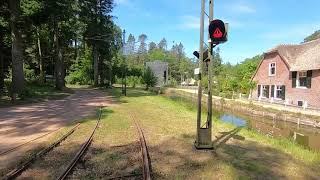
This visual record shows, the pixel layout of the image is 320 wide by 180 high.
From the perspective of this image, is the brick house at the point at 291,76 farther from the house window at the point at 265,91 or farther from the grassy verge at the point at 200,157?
the grassy verge at the point at 200,157

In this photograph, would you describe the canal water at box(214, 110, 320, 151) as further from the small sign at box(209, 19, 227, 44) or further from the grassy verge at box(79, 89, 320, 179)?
the small sign at box(209, 19, 227, 44)

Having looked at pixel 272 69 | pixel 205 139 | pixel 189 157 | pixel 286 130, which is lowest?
pixel 286 130

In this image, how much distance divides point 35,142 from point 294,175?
25.4ft

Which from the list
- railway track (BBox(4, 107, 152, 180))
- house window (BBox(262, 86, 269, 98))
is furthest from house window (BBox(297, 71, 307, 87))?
railway track (BBox(4, 107, 152, 180))

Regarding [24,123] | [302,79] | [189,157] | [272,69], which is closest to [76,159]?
[189,157]

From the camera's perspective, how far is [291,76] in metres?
36.6

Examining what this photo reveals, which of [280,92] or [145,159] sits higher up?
[280,92]

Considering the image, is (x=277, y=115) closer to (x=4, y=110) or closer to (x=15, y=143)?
(x=4, y=110)

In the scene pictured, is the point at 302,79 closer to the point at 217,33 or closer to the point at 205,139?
the point at 205,139

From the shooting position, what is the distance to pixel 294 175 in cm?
814

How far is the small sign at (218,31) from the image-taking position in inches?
380

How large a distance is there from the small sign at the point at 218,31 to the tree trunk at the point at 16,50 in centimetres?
1953

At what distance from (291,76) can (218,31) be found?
29.2m

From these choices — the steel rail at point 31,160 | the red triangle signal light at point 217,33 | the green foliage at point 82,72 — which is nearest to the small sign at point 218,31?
the red triangle signal light at point 217,33
